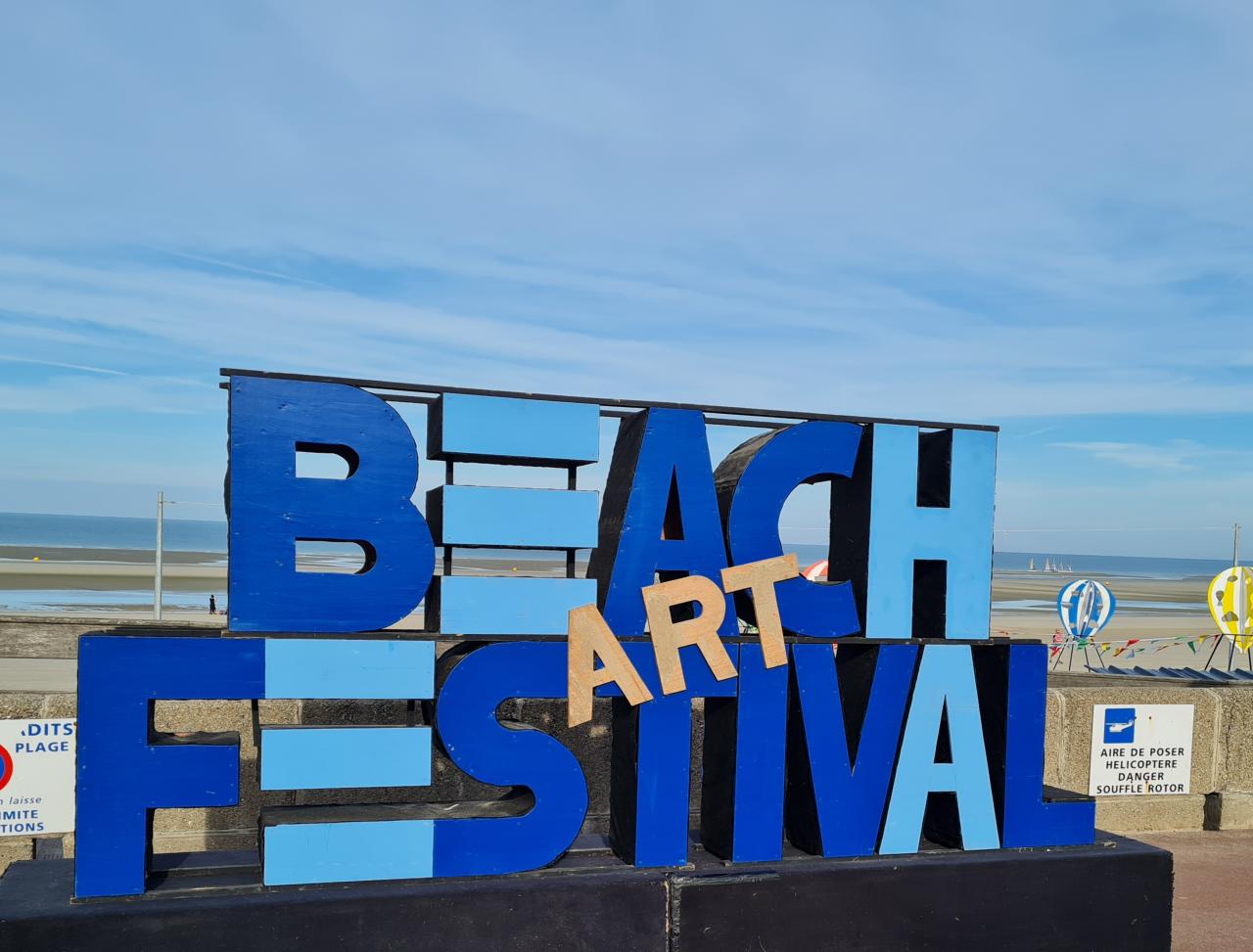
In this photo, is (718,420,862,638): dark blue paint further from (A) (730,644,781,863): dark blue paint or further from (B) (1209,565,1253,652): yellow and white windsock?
(B) (1209,565,1253,652): yellow and white windsock

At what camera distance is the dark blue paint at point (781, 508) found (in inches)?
293

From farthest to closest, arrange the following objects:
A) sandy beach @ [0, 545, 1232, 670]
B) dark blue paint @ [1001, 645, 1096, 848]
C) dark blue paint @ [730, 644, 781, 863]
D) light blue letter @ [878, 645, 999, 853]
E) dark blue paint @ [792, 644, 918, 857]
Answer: sandy beach @ [0, 545, 1232, 670] → dark blue paint @ [1001, 645, 1096, 848] → light blue letter @ [878, 645, 999, 853] → dark blue paint @ [792, 644, 918, 857] → dark blue paint @ [730, 644, 781, 863]

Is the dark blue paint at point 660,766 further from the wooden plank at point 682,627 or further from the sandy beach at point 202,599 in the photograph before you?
the sandy beach at point 202,599

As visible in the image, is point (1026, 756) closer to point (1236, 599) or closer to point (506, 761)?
point (506, 761)

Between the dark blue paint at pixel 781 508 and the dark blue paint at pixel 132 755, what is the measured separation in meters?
3.46

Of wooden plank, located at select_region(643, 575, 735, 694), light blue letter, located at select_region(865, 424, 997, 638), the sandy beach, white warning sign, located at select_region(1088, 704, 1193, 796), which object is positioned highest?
light blue letter, located at select_region(865, 424, 997, 638)

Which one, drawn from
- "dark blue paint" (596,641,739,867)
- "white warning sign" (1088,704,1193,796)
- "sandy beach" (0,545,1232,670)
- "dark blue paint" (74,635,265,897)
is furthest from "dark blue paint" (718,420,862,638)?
"sandy beach" (0,545,1232,670)

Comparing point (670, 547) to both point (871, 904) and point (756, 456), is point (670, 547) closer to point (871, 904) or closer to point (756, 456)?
point (756, 456)

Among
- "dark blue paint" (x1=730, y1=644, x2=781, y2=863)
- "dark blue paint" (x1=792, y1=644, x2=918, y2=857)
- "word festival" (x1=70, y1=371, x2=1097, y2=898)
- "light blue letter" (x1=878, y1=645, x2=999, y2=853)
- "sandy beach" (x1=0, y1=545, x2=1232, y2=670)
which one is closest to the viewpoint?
"word festival" (x1=70, y1=371, x2=1097, y2=898)

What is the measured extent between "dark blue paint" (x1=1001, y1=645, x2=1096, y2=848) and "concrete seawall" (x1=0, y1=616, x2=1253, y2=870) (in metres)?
2.65

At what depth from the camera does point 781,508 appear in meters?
7.62

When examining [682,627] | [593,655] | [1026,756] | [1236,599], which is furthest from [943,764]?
[1236,599]

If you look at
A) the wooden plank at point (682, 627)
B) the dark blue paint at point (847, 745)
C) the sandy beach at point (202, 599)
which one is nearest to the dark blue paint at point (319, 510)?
the wooden plank at point (682, 627)

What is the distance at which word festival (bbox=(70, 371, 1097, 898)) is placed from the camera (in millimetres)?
6426
